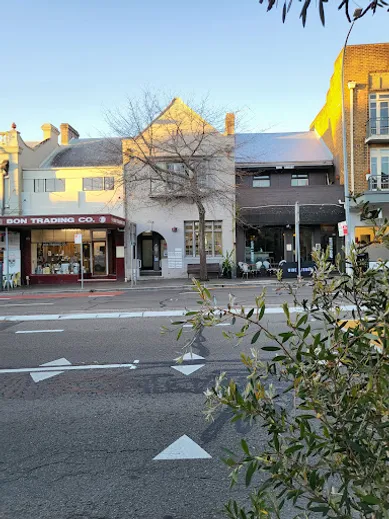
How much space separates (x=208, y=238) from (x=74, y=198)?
26.4 feet

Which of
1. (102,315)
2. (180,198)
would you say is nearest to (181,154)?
(180,198)

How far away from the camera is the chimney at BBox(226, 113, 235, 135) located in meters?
23.8

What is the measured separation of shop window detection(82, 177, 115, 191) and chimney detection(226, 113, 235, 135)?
7.16 m

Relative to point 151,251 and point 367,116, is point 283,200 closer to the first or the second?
point 367,116

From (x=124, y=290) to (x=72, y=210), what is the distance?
24.6 ft

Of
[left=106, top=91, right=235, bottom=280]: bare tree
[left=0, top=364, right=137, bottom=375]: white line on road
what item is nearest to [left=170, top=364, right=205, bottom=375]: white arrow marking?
[left=0, top=364, right=137, bottom=375]: white line on road

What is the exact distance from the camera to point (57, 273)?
2456 centimetres

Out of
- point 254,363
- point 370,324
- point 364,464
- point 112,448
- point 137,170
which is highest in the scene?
point 137,170

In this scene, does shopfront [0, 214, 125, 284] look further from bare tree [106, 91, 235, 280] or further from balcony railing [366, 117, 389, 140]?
balcony railing [366, 117, 389, 140]

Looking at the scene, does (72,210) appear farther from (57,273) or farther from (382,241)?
(382,241)

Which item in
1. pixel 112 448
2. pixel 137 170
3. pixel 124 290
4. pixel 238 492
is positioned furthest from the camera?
pixel 137 170

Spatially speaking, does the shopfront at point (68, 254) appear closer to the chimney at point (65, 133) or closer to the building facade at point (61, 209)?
the building facade at point (61, 209)

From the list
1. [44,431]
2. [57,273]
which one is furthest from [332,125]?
[44,431]

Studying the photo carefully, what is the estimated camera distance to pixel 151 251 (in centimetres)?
2592
